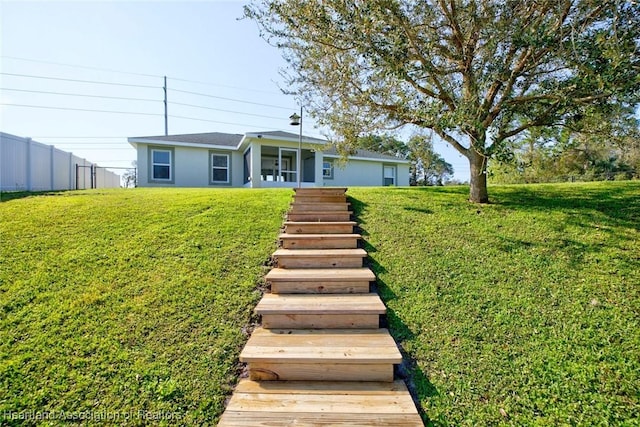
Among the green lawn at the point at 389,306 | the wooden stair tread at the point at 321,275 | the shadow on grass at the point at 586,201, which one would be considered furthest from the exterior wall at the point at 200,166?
the wooden stair tread at the point at 321,275

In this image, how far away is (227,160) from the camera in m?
15.6

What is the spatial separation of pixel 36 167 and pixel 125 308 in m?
10.7

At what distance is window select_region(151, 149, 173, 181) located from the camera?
14.2m

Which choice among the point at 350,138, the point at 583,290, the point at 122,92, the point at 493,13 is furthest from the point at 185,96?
the point at 583,290

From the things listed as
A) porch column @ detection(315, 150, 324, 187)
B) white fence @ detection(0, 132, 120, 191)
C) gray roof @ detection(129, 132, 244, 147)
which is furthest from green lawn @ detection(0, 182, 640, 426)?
porch column @ detection(315, 150, 324, 187)

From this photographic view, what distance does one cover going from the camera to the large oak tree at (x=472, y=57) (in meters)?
4.17

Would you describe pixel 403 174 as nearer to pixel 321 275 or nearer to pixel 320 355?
pixel 321 275

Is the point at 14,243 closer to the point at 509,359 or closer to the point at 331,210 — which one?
the point at 331,210

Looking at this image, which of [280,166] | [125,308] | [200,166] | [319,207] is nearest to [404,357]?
[125,308]

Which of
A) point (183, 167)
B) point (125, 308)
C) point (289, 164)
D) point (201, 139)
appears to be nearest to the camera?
point (125, 308)

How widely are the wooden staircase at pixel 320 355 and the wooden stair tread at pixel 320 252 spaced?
14 mm

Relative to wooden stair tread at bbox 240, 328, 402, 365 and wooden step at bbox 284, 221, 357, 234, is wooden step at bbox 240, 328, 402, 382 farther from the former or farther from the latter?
wooden step at bbox 284, 221, 357, 234

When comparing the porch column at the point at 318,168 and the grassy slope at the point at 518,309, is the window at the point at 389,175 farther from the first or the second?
the grassy slope at the point at 518,309

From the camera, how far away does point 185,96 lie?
3048cm
